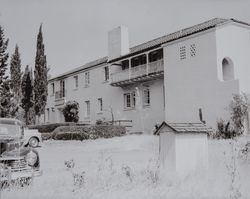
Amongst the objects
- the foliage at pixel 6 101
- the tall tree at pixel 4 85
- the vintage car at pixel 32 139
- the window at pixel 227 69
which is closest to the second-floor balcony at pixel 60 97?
the foliage at pixel 6 101

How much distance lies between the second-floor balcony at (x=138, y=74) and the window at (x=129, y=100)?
95 centimetres

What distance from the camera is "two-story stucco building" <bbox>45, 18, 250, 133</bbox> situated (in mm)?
22172

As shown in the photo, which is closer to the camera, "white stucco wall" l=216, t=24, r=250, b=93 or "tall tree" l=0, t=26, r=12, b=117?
"tall tree" l=0, t=26, r=12, b=117

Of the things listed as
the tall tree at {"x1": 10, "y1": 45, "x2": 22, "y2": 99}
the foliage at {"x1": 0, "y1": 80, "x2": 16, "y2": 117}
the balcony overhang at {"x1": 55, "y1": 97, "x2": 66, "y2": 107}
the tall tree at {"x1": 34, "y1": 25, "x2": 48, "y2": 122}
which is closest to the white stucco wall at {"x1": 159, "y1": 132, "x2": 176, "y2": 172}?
the foliage at {"x1": 0, "y1": 80, "x2": 16, "y2": 117}

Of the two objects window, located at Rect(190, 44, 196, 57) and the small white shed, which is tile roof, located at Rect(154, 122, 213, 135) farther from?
window, located at Rect(190, 44, 196, 57)

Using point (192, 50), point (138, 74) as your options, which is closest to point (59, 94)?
point (138, 74)

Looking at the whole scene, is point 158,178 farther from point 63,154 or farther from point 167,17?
point 63,154

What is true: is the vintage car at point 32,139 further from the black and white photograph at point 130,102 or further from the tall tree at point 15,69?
the tall tree at point 15,69

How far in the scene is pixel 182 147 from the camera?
8.28m

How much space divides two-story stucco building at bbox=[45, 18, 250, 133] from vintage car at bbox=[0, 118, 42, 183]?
14119mm

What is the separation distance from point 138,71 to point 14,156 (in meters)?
20.1

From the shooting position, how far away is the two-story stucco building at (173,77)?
2217cm

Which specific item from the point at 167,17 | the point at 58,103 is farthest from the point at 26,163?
the point at 58,103

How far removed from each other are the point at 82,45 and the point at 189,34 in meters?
15.3
